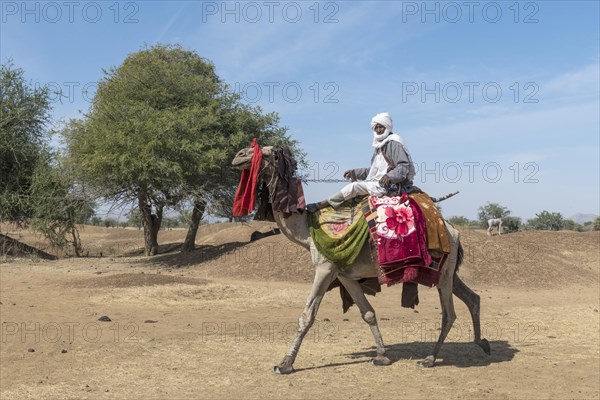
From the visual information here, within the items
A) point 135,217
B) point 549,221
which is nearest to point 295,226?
point 135,217

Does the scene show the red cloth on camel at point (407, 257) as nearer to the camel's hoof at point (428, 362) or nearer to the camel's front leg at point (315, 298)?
the camel's front leg at point (315, 298)

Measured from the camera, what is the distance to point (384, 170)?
315 inches

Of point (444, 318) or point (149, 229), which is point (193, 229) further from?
point (444, 318)

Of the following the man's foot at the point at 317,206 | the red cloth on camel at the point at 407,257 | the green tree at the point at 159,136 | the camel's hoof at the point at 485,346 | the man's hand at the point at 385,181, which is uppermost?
the green tree at the point at 159,136

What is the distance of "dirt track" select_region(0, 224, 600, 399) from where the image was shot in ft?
23.2

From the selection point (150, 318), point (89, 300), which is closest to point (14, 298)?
point (89, 300)

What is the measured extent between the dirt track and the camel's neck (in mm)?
1783

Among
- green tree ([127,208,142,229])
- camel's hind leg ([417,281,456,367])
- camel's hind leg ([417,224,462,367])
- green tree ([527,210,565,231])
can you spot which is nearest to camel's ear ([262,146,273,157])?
camel's hind leg ([417,224,462,367])

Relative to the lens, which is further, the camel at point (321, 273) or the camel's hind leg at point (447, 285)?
the camel's hind leg at point (447, 285)

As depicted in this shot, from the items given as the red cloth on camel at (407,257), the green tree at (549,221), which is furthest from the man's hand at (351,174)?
the green tree at (549,221)

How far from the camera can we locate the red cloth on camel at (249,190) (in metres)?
7.67

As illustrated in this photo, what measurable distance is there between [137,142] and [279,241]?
7162 mm

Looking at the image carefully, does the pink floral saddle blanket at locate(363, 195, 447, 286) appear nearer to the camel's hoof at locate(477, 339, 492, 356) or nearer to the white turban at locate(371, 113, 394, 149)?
the white turban at locate(371, 113, 394, 149)

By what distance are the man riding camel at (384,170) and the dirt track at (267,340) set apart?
237 cm
